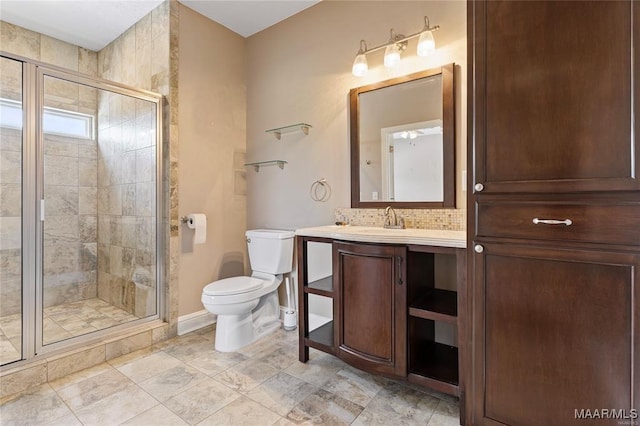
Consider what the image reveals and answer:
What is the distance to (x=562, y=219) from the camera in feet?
3.64

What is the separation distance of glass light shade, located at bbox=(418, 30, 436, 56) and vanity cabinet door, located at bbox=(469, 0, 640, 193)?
0.55m

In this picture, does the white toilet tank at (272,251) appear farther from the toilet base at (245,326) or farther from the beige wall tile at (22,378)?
the beige wall tile at (22,378)

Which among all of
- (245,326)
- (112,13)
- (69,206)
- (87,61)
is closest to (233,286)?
(245,326)

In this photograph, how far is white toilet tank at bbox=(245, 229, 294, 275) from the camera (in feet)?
7.91

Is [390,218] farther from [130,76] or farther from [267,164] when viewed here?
[130,76]

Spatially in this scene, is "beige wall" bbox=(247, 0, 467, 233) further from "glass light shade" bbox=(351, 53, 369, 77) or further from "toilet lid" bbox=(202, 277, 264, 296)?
"toilet lid" bbox=(202, 277, 264, 296)

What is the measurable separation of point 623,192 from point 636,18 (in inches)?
21.4

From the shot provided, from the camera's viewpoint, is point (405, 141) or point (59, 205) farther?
point (59, 205)

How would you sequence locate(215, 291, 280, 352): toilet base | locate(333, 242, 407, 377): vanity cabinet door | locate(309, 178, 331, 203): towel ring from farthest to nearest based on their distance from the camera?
locate(309, 178, 331, 203): towel ring → locate(215, 291, 280, 352): toilet base → locate(333, 242, 407, 377): vanity cabinet door

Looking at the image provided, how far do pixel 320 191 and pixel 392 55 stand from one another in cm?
106

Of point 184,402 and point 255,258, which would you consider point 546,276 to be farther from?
point 255,258

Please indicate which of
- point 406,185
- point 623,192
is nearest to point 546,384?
point 623,192

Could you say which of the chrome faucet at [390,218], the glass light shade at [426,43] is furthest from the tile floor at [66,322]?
the glass light shade at [426,43]

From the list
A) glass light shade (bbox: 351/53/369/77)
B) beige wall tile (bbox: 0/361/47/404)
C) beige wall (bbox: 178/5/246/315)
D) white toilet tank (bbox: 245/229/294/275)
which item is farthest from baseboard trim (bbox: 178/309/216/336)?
glass light shade (bbox: 351/53/369/77)
